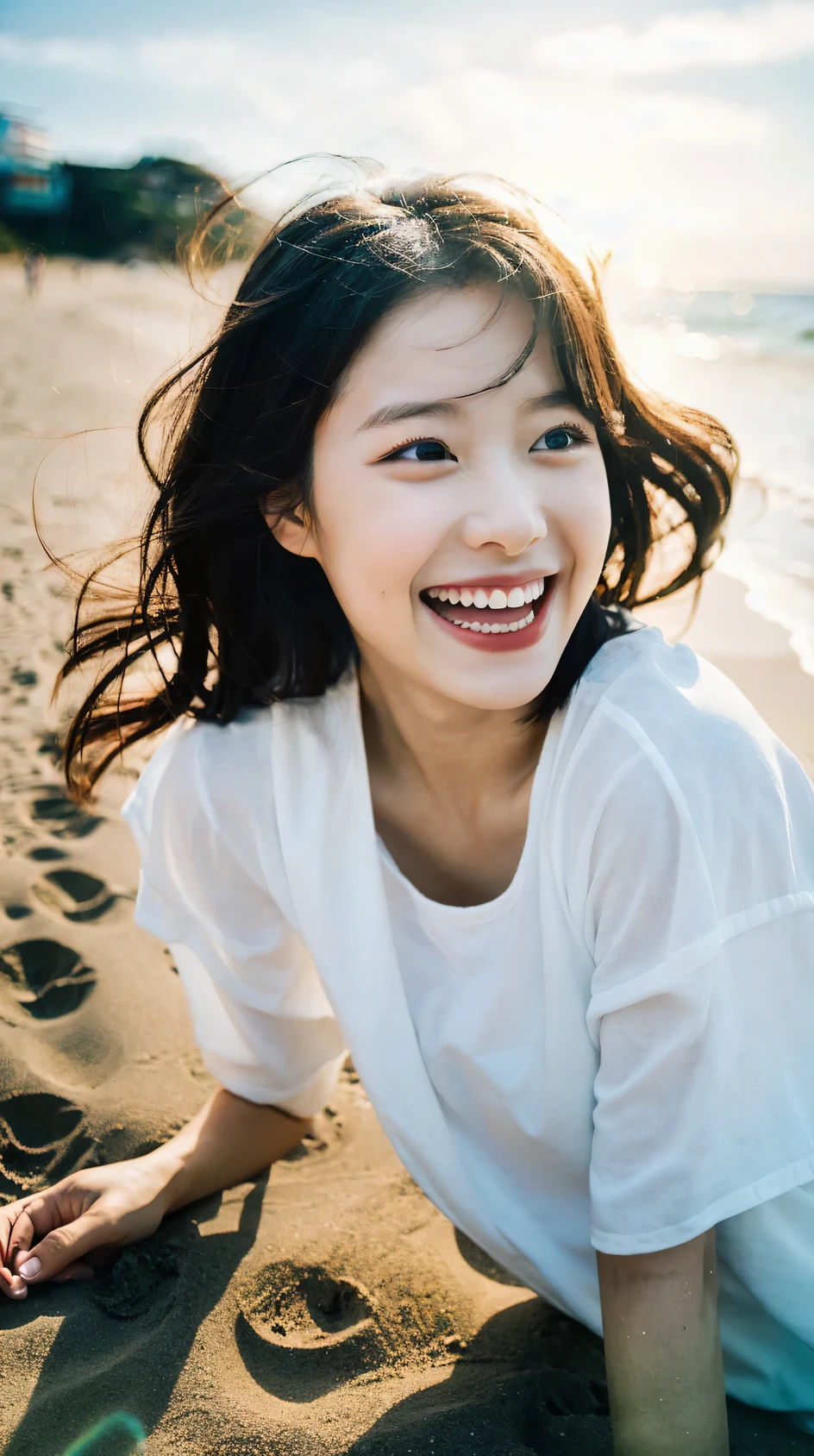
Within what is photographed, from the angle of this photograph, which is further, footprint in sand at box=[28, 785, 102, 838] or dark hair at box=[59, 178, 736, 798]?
footprint in sand at box=[28, 785, 102, 838]

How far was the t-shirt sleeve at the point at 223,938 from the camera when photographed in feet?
6.50

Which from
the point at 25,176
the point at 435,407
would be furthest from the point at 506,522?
the point at 25,176

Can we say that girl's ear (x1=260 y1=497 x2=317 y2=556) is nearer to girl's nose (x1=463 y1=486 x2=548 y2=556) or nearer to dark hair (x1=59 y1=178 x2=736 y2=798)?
dark hair (x1=59 y1=178 x2=736 y2=798)

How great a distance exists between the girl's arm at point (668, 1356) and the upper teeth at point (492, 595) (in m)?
0.93

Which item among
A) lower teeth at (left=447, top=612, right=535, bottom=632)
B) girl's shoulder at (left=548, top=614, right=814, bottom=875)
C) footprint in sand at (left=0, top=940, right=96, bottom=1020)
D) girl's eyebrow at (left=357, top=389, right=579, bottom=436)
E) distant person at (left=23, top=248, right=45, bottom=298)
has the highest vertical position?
distant person at (left=23, top=248, right=45, bottom=298)

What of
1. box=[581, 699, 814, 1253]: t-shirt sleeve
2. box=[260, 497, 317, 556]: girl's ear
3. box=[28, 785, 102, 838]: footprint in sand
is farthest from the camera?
box=[28, 785, 102, 838]: footprint in sand

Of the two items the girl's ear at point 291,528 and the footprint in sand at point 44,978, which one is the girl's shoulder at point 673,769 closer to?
the girl's ear at point 291,528

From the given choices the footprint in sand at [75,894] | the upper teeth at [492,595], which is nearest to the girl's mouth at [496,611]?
the upper teeth at [492,595]

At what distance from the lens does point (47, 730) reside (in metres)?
3.93

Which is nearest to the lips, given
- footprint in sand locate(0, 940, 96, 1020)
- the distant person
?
footprint in sand locate(0, 940, 96, 1020)

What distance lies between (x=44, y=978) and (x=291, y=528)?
1.45 m

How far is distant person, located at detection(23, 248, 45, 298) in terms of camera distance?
75.0 ft

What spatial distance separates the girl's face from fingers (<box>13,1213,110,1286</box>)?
1200 millimetres

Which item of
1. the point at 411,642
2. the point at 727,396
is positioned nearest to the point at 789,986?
the point at 411,642
